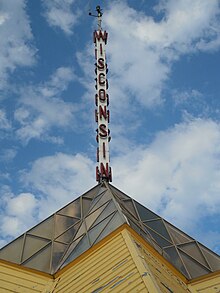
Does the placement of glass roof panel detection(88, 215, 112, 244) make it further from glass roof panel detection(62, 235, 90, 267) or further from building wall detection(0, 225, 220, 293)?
building wall detection(0, 225, 220, 293)

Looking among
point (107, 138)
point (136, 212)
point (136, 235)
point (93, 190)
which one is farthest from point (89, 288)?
point (107, 138)

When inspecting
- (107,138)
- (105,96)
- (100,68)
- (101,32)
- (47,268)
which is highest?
(101,32)

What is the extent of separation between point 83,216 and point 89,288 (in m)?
7.05

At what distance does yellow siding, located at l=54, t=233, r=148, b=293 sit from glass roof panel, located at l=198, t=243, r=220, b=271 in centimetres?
559

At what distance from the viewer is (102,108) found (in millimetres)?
28188

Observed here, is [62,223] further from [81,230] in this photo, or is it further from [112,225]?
[112,225]

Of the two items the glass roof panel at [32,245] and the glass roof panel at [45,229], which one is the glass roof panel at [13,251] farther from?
the glass roof panel at [45,229]

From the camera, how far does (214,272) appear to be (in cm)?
1541

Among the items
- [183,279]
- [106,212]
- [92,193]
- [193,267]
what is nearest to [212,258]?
[193,267]

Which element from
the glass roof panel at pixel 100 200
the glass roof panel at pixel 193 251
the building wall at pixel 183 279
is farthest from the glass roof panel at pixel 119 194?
the building wall at pixel 183 279

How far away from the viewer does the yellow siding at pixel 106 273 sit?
10.1 m

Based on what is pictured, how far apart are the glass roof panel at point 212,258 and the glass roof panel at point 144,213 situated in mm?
2512

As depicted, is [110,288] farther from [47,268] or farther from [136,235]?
[47,268]

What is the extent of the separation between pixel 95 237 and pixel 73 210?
478 centimetres
